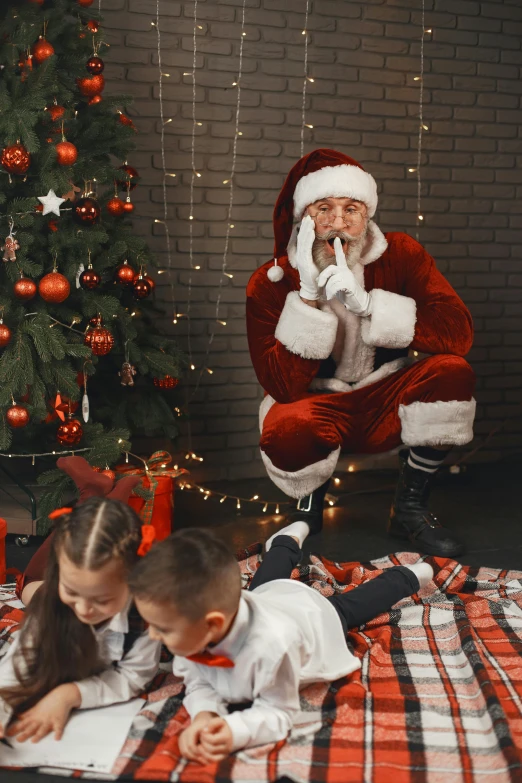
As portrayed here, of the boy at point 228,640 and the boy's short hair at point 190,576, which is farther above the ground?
the boy's short hair at point 190,576

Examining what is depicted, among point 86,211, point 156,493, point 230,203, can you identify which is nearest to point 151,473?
point 156,493

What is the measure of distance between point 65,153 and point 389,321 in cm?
122

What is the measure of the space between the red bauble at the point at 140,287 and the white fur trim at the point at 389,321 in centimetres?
81

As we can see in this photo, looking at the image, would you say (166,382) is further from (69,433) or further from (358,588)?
(358,588)

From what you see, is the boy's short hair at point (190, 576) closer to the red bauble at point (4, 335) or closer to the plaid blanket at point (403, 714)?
the plaid blanket at point (403, 714)

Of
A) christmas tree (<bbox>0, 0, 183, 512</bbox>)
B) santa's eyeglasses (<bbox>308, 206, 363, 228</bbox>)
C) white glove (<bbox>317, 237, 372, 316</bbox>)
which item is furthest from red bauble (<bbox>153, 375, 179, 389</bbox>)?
santa's eyeglasses (<bbox>308, 206, 363, 228</bbox>)

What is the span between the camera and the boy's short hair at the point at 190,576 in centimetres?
143

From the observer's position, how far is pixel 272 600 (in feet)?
5.81

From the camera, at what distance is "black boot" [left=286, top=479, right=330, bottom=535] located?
9.87ft

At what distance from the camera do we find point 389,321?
2865 mm

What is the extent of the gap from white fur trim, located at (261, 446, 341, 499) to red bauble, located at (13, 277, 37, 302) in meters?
0.98

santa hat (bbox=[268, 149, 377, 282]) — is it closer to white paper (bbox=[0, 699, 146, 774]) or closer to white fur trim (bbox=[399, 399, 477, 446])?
white fur trim (bbox=[399, 399, 477, 446])

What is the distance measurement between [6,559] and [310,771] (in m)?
1.56

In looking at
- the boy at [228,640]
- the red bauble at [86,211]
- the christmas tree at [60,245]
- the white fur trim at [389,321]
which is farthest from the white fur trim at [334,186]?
the boy at [228,640]
